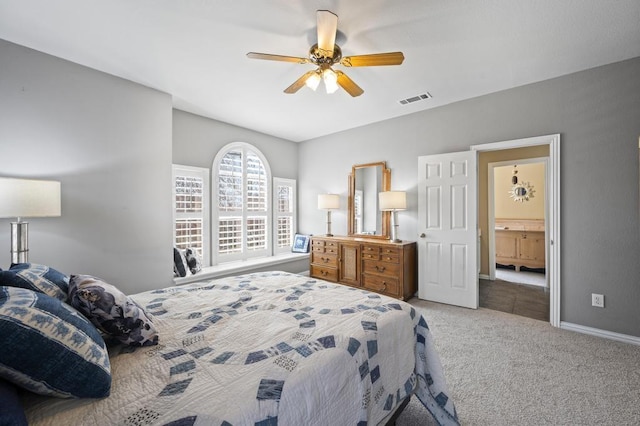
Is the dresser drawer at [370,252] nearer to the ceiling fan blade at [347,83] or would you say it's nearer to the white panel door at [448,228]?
the white panel door at [448,228]

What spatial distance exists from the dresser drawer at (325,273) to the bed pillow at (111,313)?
10.8 ft

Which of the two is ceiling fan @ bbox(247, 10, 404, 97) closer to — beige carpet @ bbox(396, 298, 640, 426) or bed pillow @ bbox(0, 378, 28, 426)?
bed pillow @ bbox(0, 378, 28, 426)

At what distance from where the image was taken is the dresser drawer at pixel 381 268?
3732 millimetres

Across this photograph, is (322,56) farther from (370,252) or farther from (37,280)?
(370,252)

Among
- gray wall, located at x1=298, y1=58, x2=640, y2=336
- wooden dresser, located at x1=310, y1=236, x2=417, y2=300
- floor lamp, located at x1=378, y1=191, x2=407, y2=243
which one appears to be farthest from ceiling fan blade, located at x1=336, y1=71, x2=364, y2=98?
wooden dresser, located at x1=310, y1=236, x2=417, y2=300

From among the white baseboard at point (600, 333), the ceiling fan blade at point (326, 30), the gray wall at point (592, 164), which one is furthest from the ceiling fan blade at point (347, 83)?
the white baseboard at point (600, 333)

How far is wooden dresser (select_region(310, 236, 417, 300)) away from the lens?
372 centimetres

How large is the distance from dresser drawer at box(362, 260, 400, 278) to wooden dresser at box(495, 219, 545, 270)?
3.50 m

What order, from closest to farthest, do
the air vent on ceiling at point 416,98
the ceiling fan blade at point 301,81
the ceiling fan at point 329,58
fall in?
the ceiling fan at point 329,58
the ceiling fan blade at point 301,81
the air vent on ceiling at point 416,98

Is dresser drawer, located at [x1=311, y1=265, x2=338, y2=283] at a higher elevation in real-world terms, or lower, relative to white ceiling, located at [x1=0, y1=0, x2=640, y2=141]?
lower

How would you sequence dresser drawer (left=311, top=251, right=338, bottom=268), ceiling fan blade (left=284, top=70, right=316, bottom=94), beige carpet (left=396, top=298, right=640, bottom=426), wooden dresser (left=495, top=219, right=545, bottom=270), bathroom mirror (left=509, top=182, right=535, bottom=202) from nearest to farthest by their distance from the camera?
beige carpet (left=396, top=298, right=640, bottom=426), ceiling fan blade (left=284, top=70, right=316, bottom=94), dresser drawer (left=311, top=251, right=338, bottom=268), wooden dresser (left=495, top=219, right=545, bottom=270), bathroom mirror (left=509, top=182, right=535, bottom=202)

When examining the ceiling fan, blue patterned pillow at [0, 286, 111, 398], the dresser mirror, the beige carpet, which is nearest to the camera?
blue patterned pillow at [0, 286, 111, 398]

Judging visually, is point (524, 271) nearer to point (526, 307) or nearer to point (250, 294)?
point (526, 307)

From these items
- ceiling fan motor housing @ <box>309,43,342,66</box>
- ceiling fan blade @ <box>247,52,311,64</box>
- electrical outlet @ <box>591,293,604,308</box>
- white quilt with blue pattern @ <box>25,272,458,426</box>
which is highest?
ceiling fan motor housing @ <box>309,43,342,66</box>
